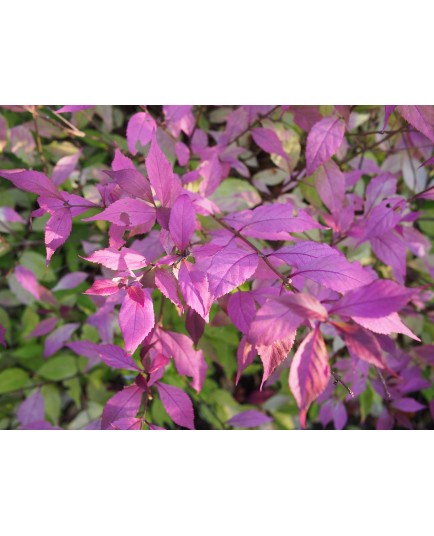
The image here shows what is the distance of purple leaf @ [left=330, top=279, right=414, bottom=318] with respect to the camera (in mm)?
547

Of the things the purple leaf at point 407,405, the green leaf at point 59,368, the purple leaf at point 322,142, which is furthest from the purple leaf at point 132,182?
the purple leaf at point 407,405

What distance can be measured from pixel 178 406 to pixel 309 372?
43 cm

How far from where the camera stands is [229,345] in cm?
147

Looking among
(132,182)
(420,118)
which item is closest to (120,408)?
(132,182)

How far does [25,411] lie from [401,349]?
1.21 meters

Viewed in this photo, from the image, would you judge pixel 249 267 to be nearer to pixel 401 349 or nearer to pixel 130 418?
pixel 130 418

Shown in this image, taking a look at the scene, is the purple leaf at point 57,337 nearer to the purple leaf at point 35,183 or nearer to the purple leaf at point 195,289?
the purple leaf at point 35,183

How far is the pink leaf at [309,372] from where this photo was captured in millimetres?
532

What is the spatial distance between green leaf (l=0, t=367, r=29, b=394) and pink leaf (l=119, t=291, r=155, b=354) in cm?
88

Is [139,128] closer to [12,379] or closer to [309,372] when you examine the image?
[309,372]

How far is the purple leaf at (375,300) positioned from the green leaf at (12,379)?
1171mm

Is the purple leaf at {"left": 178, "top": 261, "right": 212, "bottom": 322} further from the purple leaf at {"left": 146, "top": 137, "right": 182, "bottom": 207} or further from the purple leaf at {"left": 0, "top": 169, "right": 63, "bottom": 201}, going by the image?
the purple leaf at {"left": 0, "top": 169, "right": 63, "bottom": 201}

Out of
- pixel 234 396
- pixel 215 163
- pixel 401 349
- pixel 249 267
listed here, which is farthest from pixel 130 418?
pixel 401 349

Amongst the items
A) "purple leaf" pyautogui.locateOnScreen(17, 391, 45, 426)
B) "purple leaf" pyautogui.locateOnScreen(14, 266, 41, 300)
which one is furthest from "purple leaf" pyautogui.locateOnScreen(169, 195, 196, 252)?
"purple leaf" pyautogui.locateOnScreen(17, 391, 45, 426)
